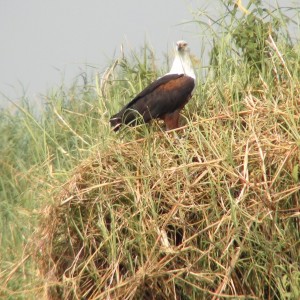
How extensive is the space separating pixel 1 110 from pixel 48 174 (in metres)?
2.33

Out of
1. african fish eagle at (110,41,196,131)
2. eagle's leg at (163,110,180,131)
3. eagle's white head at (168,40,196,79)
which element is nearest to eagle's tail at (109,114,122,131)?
african fish eagle at (110,41,196,131)

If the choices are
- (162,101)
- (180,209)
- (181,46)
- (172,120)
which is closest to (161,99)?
(162,101)

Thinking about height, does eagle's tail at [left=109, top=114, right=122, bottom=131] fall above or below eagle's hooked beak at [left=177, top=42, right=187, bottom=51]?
below

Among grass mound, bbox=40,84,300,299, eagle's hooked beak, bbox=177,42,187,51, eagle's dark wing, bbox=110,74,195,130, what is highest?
eagle's hooked beak, bbox=177,42,187,51

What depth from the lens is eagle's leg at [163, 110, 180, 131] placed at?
5766mm

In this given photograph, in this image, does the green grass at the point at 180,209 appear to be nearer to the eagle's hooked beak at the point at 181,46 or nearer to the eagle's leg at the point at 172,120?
the eagle's leg at the point at 172,120

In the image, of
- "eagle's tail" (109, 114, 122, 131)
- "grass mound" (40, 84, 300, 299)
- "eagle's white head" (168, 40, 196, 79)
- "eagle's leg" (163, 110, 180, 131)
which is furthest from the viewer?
"eagle's white head" (168, 40, 196, 79)

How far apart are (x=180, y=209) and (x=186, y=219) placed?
8 cm

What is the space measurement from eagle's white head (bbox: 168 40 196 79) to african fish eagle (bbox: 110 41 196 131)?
0.14 metres

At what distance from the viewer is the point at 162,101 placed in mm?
5883

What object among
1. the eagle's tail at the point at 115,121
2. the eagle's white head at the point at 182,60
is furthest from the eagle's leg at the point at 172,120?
the eagle's white head at the point at 182,60

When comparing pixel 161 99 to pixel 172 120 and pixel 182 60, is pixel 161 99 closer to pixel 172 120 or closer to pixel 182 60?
pixel 172 120

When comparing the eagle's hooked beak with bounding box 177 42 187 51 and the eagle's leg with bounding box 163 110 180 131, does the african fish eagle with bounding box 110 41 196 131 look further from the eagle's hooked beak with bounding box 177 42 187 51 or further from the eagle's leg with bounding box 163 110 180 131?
the eagle's hooked beak with bounding box 177 42 187 51

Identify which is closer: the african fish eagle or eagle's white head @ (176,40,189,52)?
the african fish eagle
